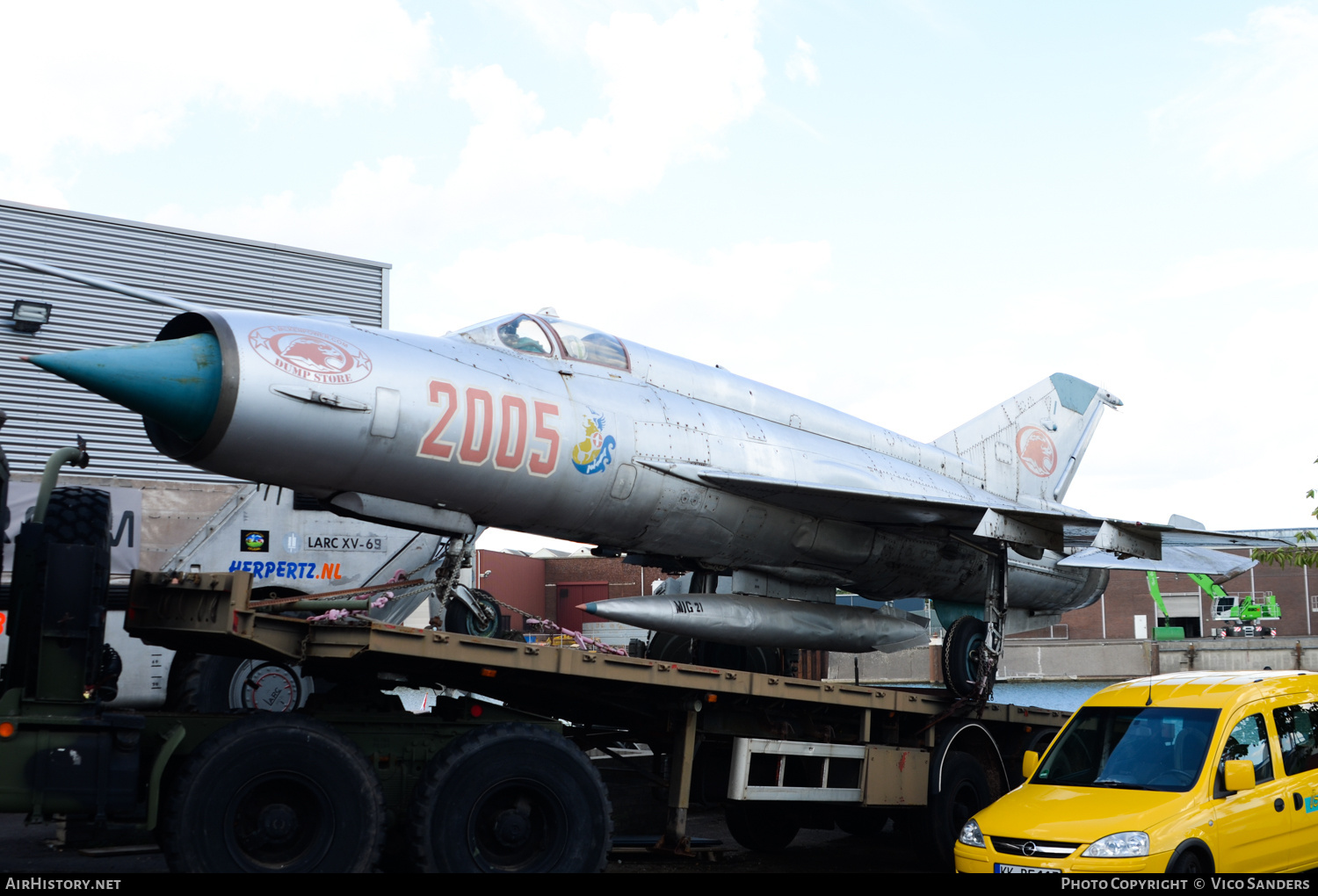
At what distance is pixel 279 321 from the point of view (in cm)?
703

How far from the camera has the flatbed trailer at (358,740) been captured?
5.63 metres

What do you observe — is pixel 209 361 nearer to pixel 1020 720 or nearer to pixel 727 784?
pixel 727 784

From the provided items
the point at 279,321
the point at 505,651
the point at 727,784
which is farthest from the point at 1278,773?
the point at 279,321

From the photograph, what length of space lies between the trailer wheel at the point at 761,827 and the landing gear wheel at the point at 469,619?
10.4ft

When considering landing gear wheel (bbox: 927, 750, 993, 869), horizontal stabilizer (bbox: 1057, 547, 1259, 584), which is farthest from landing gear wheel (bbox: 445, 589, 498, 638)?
horizontal stabilizer (bbox: 1057, 547, 1259, 584)

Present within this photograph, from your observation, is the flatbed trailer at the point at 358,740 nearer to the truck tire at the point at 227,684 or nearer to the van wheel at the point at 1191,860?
the truck tire at the point at 227,684

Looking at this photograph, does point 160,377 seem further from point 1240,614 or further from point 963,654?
point 1240,614

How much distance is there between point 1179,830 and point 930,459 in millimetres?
6521

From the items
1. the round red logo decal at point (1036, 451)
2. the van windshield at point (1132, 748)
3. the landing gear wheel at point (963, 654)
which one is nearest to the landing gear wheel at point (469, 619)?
the van windshield at point (1132, 748)

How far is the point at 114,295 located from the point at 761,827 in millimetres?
14829

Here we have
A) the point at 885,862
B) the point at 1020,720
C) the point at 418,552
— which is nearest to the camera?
the point at 885,862

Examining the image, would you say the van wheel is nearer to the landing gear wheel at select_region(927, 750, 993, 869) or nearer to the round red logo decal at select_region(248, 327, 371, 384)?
the landing gear wheel at select_region(927, 750, 993, 869)

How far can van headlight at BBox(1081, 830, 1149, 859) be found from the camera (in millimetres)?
6223

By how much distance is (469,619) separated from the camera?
8.02m
